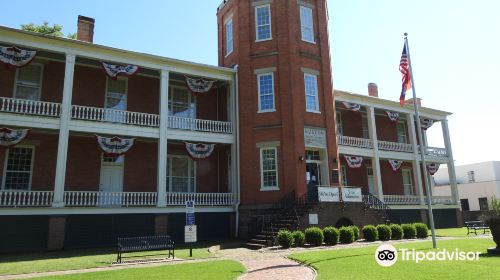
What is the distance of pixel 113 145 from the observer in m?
18.0

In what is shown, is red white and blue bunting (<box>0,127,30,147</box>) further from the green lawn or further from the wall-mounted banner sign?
the wall-mounted banner sign

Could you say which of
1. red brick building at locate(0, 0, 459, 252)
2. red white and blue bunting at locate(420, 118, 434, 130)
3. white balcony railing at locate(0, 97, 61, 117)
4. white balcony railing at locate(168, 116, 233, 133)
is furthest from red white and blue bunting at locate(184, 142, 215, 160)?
red white and blue bunting at locate(420, 118, 434, 130)

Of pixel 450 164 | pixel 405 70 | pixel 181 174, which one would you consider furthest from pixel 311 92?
pixel 450 164

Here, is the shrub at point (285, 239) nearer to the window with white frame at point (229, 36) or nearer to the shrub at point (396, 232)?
the shrub at point (396, 232)

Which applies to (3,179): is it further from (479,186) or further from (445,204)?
(479,186)

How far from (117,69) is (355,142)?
1580 cm

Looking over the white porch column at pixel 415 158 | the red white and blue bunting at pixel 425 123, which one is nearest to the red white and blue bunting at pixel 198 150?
the white porch column at pixel 415 158

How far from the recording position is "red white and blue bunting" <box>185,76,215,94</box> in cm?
2069

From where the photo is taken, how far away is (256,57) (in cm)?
2230

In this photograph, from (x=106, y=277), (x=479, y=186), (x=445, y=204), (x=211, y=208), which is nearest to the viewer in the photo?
(x=106, y=277)

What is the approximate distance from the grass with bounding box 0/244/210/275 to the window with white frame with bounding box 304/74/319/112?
9.98 m

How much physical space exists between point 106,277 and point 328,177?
14.1 m

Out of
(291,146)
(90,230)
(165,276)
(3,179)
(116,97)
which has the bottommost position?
(165,276)

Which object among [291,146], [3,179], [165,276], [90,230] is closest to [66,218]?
[90,230]
